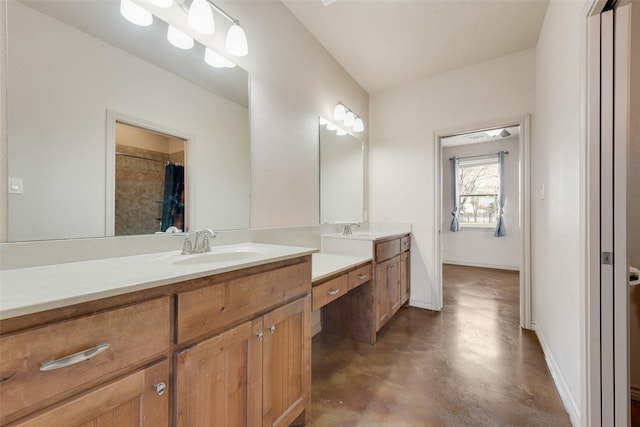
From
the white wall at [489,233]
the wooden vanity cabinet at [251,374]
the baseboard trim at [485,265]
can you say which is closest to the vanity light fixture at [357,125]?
the wooden vanity cabinet at [251,374]

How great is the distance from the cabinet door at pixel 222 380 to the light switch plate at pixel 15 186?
0.81 meters

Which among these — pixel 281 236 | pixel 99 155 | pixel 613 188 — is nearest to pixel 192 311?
pixel 99 155

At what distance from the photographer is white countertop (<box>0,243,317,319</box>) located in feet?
1.79

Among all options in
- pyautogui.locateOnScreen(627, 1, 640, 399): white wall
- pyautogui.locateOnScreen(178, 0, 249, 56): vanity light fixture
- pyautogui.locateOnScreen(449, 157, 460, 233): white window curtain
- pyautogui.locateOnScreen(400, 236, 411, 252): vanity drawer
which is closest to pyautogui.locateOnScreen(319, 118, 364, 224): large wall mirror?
pyautogui.locateOnScreen(400, 236, 411, 252): vanity drawer

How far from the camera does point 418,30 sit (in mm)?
2170

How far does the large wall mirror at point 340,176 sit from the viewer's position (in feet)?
7.81

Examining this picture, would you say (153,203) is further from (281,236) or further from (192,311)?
(281,236)

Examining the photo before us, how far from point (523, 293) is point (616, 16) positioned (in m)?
2.17

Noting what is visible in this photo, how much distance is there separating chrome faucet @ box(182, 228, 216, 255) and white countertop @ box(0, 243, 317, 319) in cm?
10

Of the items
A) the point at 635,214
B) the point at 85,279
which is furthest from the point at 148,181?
the point at 635,214

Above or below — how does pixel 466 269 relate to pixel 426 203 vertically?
below

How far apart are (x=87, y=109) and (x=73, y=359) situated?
0.94 m

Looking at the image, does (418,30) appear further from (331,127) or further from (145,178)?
(145,178)

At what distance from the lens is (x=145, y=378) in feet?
2.30
